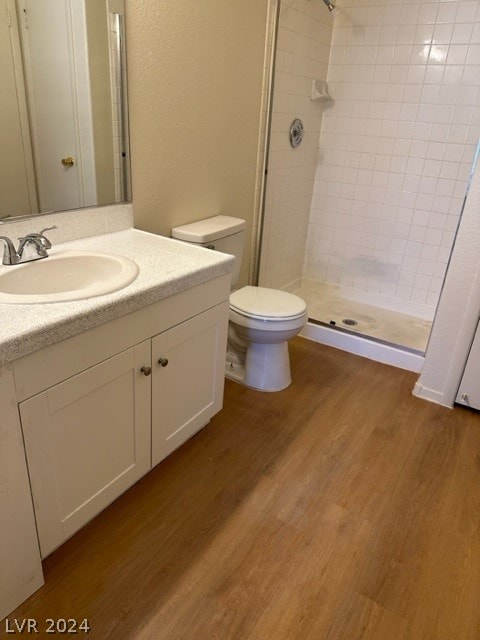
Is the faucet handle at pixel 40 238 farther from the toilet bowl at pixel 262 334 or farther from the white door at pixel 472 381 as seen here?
the white door at pixel 472 381

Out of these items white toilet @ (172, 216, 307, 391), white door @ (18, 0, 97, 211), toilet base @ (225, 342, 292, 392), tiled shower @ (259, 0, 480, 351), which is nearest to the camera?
white door @ (18, 0, 97, 211)

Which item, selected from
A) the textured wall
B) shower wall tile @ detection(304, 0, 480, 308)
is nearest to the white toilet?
the textured wall

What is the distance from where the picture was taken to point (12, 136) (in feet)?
4.50

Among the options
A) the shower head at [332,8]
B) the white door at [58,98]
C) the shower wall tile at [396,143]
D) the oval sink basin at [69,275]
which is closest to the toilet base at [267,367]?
the oval sink basin at [69,275]

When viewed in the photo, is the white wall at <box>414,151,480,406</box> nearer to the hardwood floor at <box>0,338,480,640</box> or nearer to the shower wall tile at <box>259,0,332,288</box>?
the hardwood floor at <box>0,338,480,640</box>

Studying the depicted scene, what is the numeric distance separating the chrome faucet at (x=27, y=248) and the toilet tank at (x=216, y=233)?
0.66 meters

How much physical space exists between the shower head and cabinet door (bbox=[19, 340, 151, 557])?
7.98 ft

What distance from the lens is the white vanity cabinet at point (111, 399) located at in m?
1.11

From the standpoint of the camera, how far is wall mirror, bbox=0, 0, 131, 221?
134 centimetres

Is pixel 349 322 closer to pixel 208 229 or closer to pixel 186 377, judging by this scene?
pixel 208 229

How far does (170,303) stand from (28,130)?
707 mm

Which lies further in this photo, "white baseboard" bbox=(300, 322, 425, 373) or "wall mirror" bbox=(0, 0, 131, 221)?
"white baseboard" bbox=(300, 322, 425, 373)

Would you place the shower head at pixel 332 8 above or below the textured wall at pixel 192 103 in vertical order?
above

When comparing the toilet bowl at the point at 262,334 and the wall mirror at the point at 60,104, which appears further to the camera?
the toilet bowl at the point at 262,334
